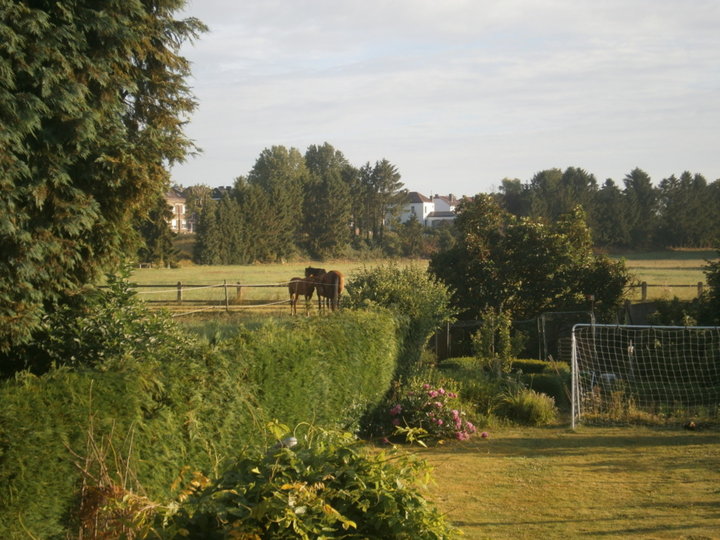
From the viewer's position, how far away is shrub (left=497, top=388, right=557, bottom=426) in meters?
12.0

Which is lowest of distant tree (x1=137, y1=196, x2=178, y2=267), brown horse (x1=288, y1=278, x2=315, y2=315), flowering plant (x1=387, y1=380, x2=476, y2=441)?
flowering plant (x1=387, y1=380, x2=476, y2=441)

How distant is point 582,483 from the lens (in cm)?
859

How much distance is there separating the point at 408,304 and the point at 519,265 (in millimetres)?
8958

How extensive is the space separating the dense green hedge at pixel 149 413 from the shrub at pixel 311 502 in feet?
2.85

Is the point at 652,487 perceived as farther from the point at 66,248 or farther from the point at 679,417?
the point at 66,248

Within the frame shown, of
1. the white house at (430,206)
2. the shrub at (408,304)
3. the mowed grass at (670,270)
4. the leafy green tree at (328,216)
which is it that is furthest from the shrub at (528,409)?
the white house at (430,206)

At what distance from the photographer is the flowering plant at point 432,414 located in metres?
10.7

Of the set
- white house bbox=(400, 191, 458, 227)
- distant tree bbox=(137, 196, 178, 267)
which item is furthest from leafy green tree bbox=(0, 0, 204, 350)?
white house bbox=(400, 191, 458, 227)

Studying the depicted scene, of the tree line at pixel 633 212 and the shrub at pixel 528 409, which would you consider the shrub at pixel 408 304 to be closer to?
the shrub at pixel 528 409

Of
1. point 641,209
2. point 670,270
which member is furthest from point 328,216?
point 670,270

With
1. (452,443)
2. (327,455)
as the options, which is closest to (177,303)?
(452,443)

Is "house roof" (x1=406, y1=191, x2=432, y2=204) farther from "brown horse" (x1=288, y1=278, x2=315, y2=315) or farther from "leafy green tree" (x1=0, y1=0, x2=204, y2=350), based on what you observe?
"leafy green tree" (x1=0, y1=0, x2=204, y2=350)

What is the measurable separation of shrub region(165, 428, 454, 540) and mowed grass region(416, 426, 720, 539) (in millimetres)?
2273

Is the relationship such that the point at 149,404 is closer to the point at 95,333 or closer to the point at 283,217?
the point at 95,333
